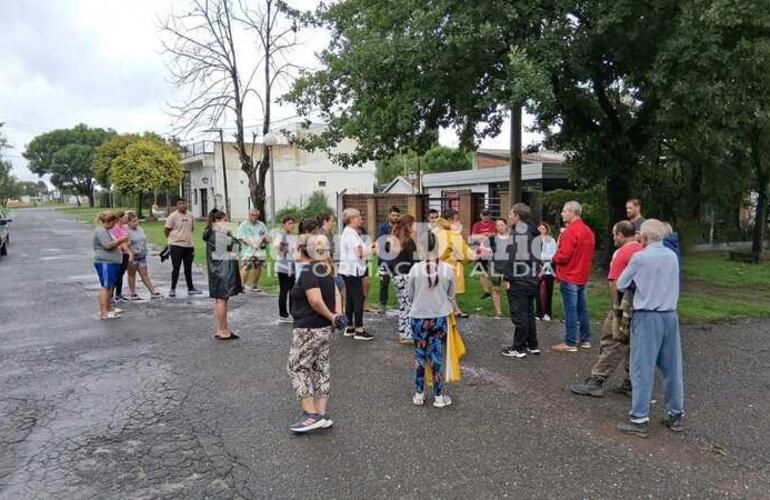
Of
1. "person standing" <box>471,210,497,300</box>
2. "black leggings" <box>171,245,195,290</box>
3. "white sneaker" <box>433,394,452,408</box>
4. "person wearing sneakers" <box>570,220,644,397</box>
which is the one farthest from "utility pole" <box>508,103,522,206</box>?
"white sneaker" <box>433,394,452,408</box>

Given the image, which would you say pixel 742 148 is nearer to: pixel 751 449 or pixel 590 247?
pixel 590 247

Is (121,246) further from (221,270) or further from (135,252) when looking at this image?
(221,270)

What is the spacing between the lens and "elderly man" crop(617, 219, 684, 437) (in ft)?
14.4

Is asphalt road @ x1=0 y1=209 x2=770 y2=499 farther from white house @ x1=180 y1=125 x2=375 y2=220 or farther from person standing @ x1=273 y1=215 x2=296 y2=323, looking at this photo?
white house @ x1=180 y1=125 x2=375 y2=220

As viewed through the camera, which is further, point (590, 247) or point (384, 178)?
point (384, 178)

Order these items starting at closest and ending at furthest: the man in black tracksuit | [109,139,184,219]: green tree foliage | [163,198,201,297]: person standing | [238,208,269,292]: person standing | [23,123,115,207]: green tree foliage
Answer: the man in black tracksuit, [163,198,201,297]: person standing, [238,208,269,292]: person standing, [109,139,184,219]: green tree foliage, [23,123,115,207]: green tree foliage

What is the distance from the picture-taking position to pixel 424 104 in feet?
34.6

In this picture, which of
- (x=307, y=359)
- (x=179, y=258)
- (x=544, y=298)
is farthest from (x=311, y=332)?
(x=179, y=258)

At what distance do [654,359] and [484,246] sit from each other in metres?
4.70

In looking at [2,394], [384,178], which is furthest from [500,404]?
[384,178]

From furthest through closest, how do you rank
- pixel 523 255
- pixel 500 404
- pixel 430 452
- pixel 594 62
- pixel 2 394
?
pixel 594 62 → pixel 523 255 → pixel 2 394 → pixel 500 404 → pixel 430 452

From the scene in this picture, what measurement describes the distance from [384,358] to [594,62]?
24.4 ft

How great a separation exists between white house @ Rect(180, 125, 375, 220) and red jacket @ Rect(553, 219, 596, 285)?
1099 inches

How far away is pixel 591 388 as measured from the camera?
5.29 m
